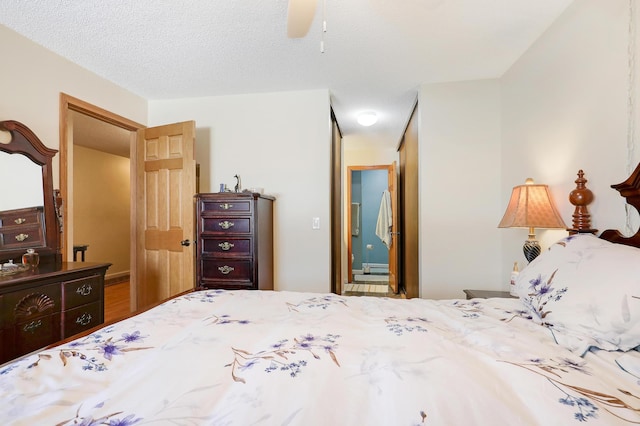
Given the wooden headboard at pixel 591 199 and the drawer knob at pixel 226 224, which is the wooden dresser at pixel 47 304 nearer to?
the drawer knob at pixel 226 224

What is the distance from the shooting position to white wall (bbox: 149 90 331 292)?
2885 millimetres

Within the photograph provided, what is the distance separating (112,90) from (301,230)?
2.26 m

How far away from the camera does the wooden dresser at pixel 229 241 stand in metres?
2.46

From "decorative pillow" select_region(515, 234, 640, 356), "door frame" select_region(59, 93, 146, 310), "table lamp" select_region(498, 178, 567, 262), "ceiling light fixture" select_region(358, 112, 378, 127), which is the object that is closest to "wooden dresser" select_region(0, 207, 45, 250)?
"door frame" select_region(59, 93, 146, 310)

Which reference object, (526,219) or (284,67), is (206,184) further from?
(526,219)

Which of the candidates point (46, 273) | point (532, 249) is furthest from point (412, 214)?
point (46, 273)

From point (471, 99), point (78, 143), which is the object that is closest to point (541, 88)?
point (471, 99)

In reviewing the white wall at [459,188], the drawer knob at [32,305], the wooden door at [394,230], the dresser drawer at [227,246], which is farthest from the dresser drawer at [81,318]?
the wooden door at [394,230]

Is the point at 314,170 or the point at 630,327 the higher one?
the point at 314,170

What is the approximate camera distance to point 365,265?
19.4 ft

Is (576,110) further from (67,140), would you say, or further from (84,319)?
(67,140)

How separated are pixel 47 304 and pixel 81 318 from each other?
0.24 meters

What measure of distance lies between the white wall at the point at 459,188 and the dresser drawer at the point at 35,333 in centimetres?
276

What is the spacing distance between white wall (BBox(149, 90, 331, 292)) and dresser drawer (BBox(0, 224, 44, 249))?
1368mm
